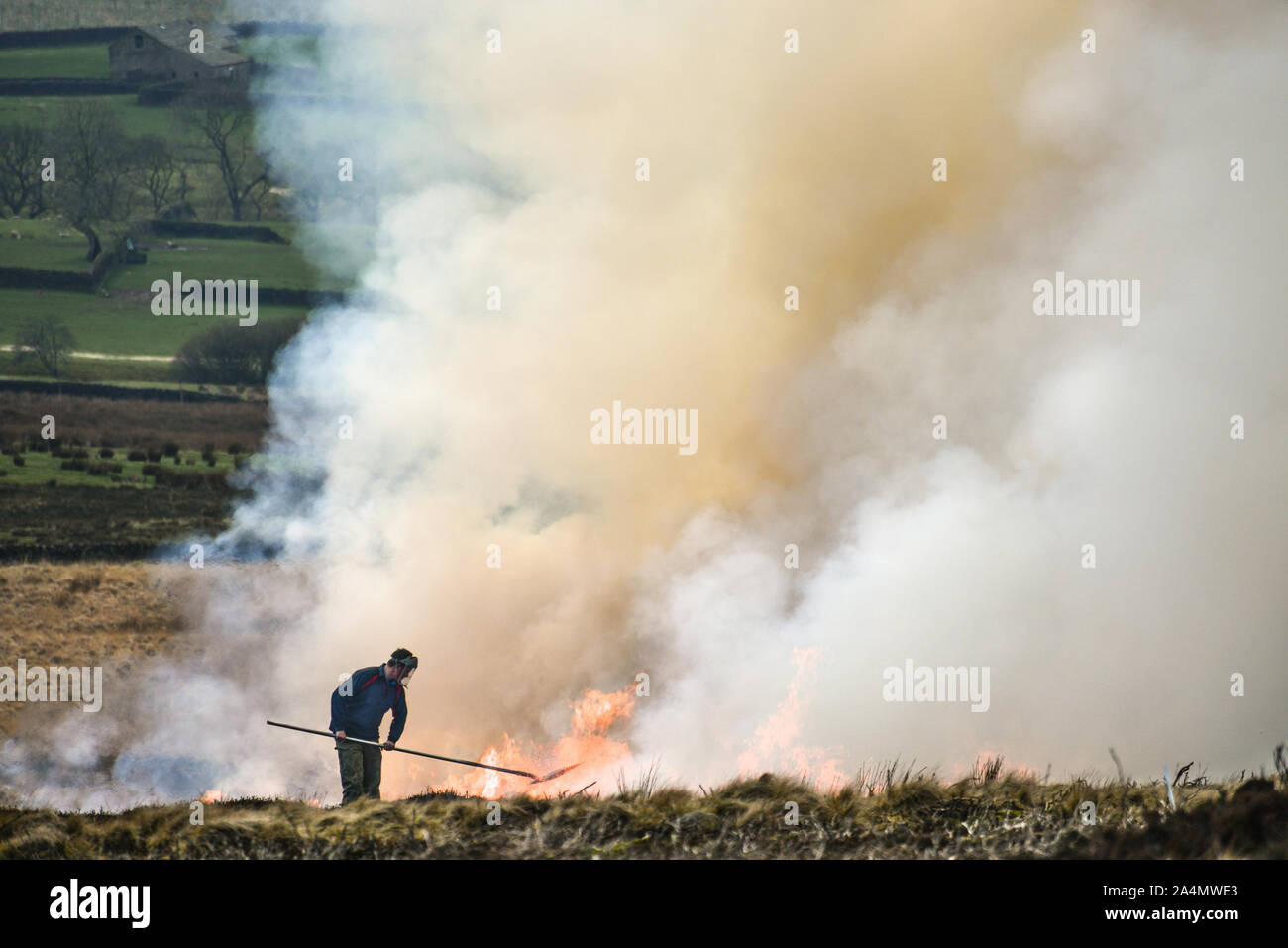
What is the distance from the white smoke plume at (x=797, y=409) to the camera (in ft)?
83.4

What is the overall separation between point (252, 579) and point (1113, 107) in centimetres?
2585

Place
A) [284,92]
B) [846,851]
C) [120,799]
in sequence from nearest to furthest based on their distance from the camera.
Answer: [846,851] < [120,799] < [284,92]

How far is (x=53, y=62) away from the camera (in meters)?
113

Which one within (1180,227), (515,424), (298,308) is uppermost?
(298,308)

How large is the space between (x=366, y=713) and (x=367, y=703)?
145mm

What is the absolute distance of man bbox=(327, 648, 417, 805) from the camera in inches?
765

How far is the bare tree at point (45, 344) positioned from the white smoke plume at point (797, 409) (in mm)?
56574

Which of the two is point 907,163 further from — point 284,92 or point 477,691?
point 284,92

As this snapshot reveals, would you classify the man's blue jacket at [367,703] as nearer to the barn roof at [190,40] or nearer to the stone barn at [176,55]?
the stone barn at [176,55]

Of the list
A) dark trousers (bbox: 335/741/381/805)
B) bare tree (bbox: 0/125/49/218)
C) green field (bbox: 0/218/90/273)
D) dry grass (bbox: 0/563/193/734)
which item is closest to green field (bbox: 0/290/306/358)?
green field (bbox: 0/218/90/273)

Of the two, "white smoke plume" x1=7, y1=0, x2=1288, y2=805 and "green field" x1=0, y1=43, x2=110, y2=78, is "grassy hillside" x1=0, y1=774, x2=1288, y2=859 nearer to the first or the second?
"white smoke plume" x1=7, y1=0, x2=1288, y2=805

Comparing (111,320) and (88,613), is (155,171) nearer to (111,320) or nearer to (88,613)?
(111,320)

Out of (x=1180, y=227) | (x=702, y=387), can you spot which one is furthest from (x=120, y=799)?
(x=1180, y=227)

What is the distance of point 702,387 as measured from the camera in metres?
30.7
